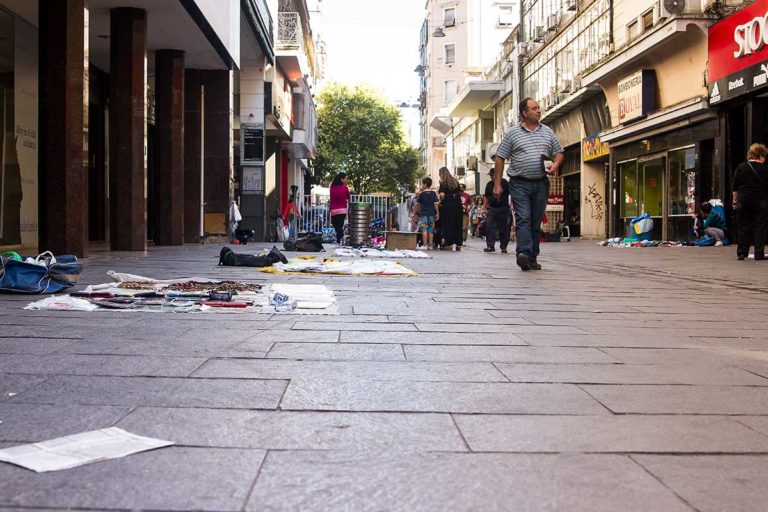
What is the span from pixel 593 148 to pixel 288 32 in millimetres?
12743

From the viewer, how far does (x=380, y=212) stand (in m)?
30.5

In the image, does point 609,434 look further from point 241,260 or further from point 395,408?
point 241,260

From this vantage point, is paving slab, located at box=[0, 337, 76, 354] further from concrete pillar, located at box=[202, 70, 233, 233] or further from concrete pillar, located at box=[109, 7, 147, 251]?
concrete pillar, located at box=[202, 70, 233, 233]

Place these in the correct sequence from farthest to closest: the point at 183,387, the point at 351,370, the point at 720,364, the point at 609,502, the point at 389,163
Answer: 1. the point at 389,163
2. the point at 720,364
3. the point at 351,370
4. the point at 183,387
5. the point at 609,502

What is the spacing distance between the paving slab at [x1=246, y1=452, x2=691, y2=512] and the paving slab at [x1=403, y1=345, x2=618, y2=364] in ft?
4.73

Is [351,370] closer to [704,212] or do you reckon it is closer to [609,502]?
[609,502]

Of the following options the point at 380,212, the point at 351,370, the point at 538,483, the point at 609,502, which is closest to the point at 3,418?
the point at 351,370

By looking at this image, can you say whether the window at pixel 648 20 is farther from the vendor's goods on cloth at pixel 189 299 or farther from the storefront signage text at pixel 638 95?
the vendor's goods on cloth at pixel 189 299

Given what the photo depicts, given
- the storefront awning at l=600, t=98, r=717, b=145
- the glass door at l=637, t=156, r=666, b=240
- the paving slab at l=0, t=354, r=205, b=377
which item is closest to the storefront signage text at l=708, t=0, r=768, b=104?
the storefront awning at l=600, t=98, r=717, b=145

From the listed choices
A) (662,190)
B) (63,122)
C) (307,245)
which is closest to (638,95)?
(662,190)

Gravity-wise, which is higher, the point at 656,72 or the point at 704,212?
the point at 656,72

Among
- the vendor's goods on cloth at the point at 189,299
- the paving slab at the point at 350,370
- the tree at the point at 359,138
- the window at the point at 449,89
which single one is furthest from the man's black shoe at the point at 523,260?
the window at the point at 449,89

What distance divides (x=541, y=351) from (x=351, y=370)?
105 cm

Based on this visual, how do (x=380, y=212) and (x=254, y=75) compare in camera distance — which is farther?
(x=380, y=212)
